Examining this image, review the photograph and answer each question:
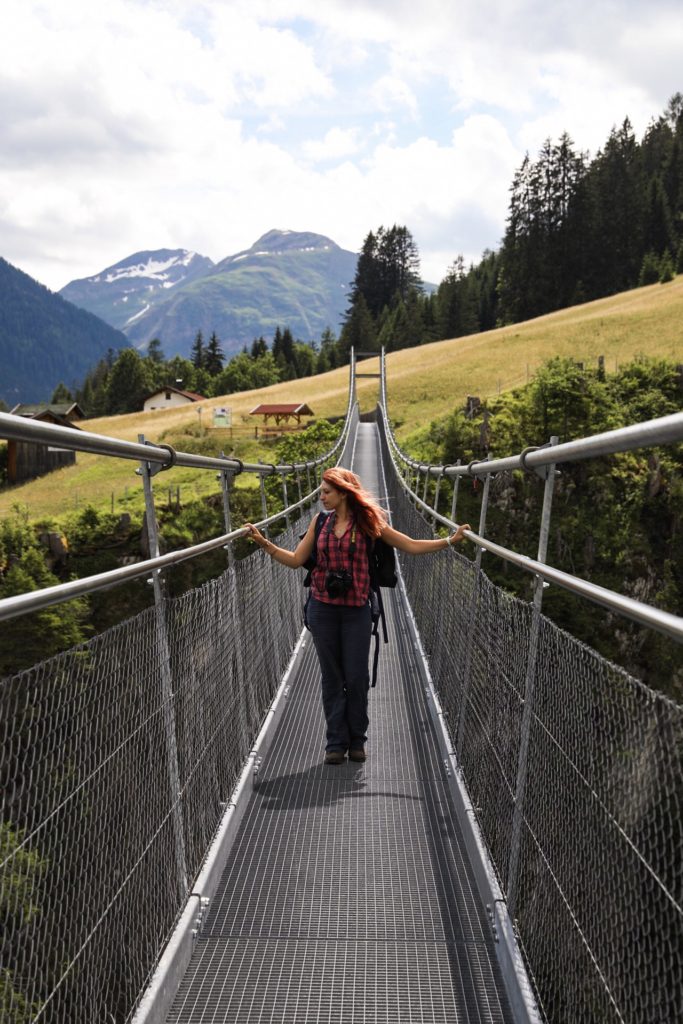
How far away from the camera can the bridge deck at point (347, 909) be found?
8.83 feet

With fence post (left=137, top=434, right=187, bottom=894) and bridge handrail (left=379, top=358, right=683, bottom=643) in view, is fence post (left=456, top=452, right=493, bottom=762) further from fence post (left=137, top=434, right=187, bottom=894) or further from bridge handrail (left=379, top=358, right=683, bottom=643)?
fence post (left=137, top=434, right=187, bottom=894)

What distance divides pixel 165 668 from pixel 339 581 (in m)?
1.80

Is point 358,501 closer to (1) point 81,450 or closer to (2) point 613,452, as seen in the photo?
(1) point 81,450

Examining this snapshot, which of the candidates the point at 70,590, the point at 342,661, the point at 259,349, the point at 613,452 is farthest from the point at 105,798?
the point at 259,349

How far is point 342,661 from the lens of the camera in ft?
15.6

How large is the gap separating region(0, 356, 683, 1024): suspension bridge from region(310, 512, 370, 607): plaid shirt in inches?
16.3

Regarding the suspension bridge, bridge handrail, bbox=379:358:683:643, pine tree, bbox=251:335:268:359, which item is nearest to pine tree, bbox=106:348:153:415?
pine tree, bbox=251:335:268:359

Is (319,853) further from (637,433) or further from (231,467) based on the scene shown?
(637,433)

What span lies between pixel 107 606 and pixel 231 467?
78.2ft

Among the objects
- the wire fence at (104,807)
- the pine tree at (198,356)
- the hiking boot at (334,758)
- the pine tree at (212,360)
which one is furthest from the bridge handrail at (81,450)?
the pine tree at (198,356)

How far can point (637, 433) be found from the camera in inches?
62.7

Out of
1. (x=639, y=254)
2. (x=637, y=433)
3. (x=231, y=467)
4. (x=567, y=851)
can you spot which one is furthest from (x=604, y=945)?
(x=639, y=254)

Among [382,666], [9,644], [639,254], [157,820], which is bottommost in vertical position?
[9,644]

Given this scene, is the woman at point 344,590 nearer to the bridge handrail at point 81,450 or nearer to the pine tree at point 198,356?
the bridge handrail at point 81,450
